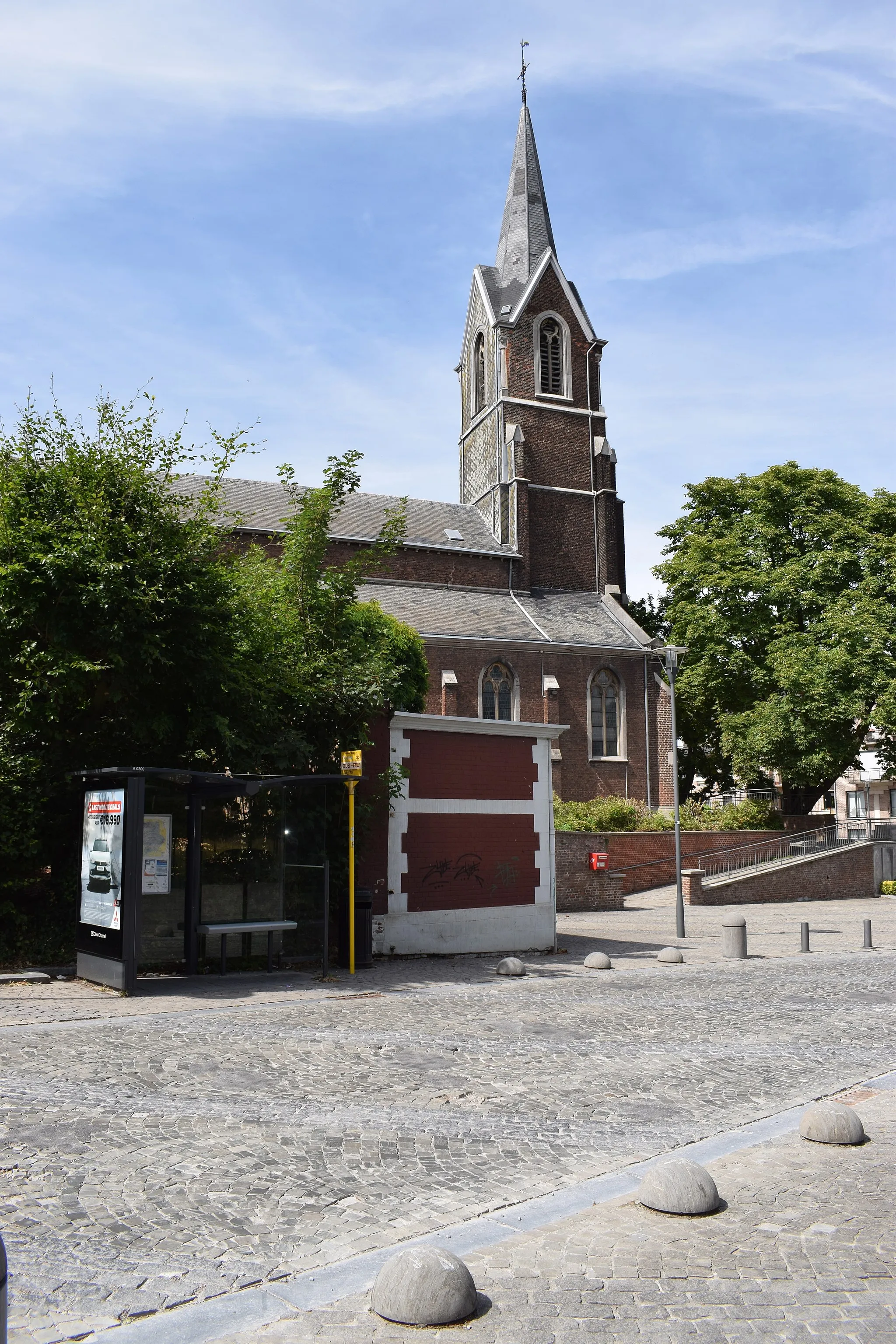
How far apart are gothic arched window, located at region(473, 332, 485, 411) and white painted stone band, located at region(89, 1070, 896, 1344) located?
146 feet

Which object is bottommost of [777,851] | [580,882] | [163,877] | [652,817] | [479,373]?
[580,882]

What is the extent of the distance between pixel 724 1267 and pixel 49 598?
10.7 metres

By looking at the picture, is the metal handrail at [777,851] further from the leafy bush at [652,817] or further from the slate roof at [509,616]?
the slate roof at [509,616]

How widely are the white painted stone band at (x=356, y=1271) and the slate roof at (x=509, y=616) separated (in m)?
32.3

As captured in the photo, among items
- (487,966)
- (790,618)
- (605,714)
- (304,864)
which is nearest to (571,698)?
(605,714)

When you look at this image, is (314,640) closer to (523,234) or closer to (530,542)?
(530,542)

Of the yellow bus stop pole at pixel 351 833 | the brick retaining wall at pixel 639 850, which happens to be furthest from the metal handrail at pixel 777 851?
the yellow bus stop pole at pixel 351 833

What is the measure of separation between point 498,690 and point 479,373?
17298 millimetres

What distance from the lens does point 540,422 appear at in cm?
4522

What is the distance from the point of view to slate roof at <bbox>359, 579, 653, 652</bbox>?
3903 cm

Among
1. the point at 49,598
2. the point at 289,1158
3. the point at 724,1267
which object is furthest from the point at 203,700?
the point at 724,1267

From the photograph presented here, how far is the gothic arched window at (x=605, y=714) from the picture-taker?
40.3 metres

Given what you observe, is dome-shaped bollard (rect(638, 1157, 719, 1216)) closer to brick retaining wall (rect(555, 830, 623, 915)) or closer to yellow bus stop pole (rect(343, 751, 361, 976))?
yellow bus stop pole (rect(343, 751, 361, 976))

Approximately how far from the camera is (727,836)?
32656 mm
